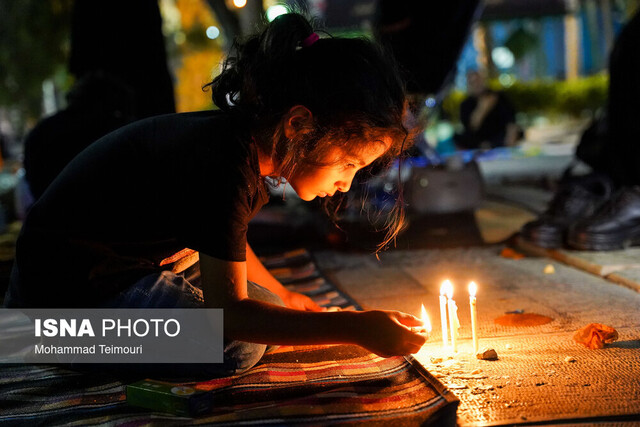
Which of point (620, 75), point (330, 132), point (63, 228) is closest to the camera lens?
point (330, 132)

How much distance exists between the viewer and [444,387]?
78.7 inches

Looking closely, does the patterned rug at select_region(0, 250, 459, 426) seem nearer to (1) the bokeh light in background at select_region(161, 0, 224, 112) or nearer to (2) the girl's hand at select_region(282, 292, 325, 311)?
(2) the girl's hand at select_region(282, 292, 325, 311)

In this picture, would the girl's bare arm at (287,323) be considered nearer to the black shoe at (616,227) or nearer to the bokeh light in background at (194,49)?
the black shoe at (616,227)

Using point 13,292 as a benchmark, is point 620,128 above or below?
above

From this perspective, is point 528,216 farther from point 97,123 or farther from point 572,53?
point 572,53

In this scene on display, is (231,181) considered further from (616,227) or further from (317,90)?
(616,227)

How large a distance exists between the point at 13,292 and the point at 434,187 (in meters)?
3.62

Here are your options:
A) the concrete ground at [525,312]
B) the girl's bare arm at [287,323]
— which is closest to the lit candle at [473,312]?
the concrete ground at [525,312]

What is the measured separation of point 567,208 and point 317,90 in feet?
10.5

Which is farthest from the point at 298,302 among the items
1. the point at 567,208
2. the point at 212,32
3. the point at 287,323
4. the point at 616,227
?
the point at 212,32

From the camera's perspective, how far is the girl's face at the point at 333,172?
77.7 inches

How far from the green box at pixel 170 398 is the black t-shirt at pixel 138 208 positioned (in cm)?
38

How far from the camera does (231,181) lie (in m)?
1.88

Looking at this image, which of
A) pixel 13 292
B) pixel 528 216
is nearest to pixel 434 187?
Answer: pixel 528 216
